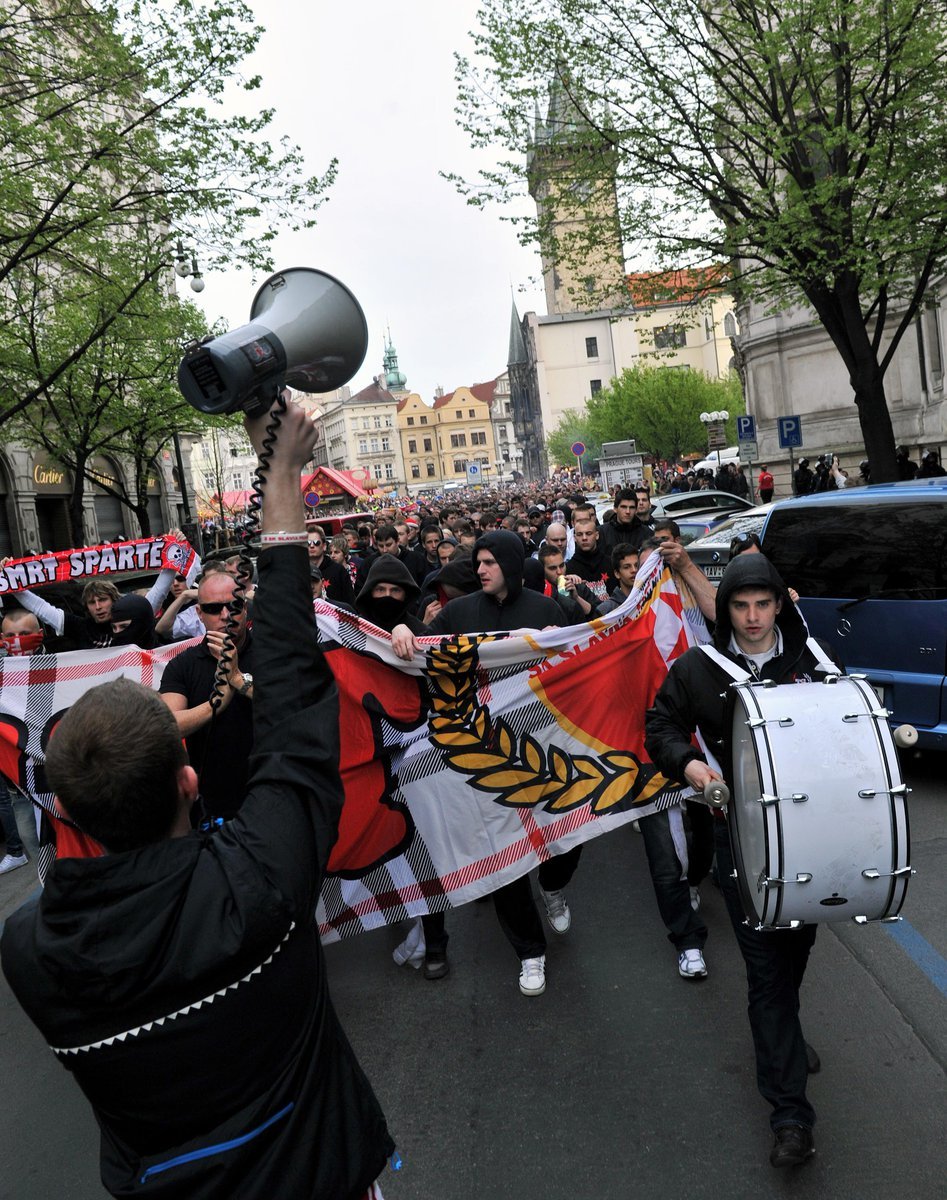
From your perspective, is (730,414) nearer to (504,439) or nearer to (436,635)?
(436,635)

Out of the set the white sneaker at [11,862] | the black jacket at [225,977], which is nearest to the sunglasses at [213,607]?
the black jacket at [225,977]

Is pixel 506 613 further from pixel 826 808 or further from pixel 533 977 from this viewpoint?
pixel 826 808

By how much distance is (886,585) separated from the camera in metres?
6.88

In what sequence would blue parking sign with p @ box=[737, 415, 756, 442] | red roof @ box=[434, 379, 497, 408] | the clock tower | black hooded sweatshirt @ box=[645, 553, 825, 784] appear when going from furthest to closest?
red roof @ box=[434, 379, 497, 408]
blue parking sign with p @ box=[737, 415, 756, 442]
the clock tower
black hooded sweatshirt @ box=[645, 553, 825, 784]

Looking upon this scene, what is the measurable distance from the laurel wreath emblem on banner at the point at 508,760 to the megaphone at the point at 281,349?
130 inches

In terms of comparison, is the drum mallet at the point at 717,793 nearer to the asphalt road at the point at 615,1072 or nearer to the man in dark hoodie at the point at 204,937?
the asphalt road at the point at 615,1072

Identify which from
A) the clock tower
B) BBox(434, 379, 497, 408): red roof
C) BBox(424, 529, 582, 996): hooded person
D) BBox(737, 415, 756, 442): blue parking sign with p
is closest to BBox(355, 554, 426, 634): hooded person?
BBox(424, 529, 582, 996): hooded person

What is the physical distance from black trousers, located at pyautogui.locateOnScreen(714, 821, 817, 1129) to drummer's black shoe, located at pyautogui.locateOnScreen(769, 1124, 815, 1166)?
0.02 metres

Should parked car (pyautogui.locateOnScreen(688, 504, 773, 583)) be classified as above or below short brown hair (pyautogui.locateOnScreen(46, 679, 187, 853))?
below

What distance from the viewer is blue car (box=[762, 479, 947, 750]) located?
21.8ft

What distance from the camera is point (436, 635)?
18.4ft

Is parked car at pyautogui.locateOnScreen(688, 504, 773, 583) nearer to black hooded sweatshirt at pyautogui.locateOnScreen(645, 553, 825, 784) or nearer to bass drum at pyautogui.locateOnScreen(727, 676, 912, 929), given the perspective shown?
black hooded sweatshirt at pyautogui.locateOnScreen(645, 553, 825, 784)

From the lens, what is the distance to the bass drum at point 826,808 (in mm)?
2945

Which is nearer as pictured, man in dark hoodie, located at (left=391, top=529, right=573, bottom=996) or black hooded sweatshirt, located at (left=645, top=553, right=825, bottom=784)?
black hooded sweatshirt, located at (left=645, top=553, right=825, bottom=784)
